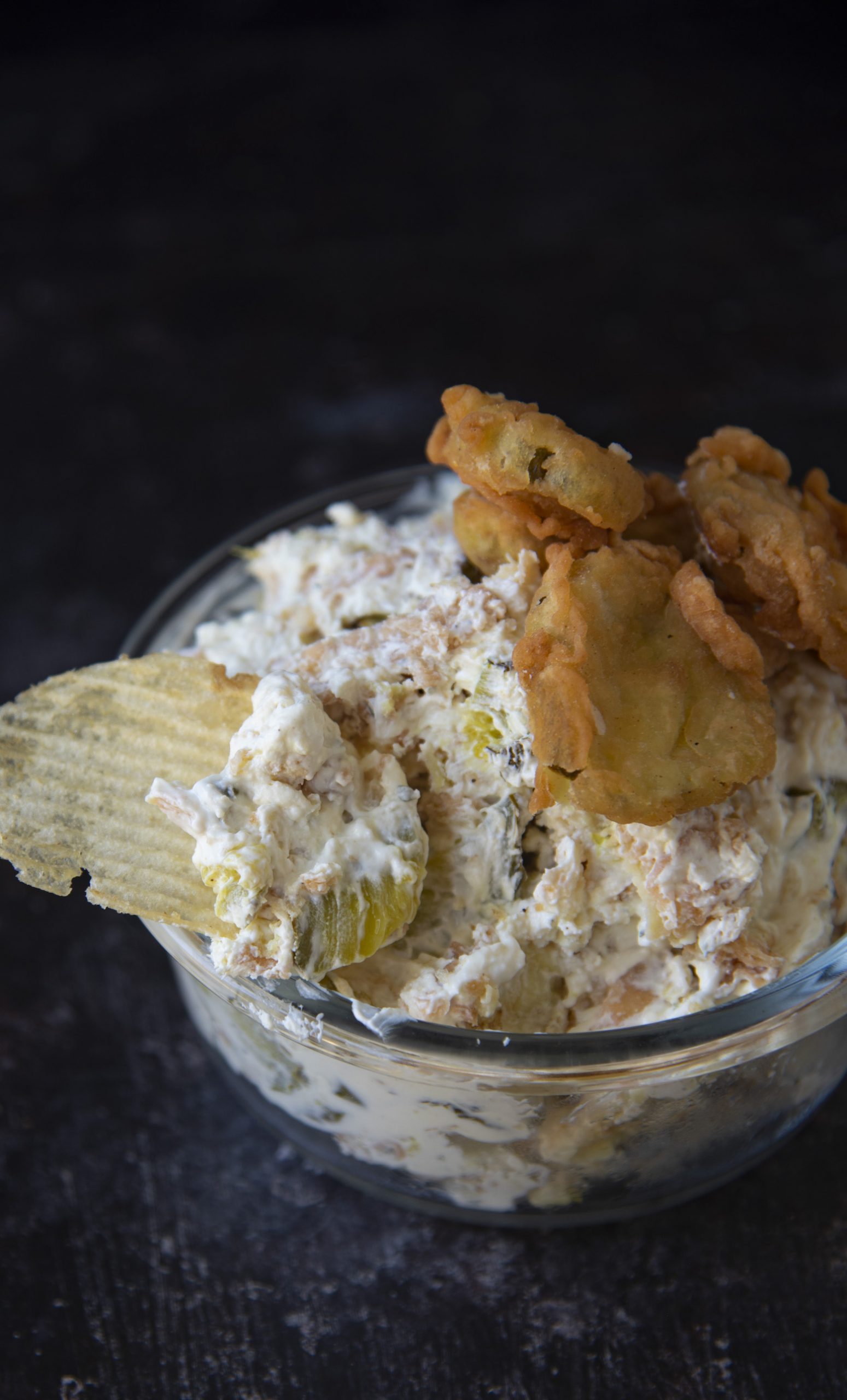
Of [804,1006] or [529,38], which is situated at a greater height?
[529,38]

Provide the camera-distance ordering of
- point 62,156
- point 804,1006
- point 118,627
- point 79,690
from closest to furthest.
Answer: point 804,1006
point 79,690
point 118,627
point 62,156

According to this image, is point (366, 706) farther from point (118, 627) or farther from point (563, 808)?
point (118, 627)

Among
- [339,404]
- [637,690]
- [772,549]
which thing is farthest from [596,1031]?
[339,404]

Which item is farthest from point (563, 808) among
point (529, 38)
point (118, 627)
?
point (529, 38)

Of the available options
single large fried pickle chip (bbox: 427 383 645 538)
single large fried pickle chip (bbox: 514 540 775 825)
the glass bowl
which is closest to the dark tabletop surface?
the glass bowl

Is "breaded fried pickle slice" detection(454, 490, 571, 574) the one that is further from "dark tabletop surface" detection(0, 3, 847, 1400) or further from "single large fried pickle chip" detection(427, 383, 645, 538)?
"dark tabletop surface" detection(0, 3, 847, 1400)

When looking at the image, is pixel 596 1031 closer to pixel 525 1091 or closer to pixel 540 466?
pixel 525 1091

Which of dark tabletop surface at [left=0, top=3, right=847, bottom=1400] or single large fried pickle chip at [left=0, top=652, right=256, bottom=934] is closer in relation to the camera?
single large fried pickle chip at [left=0, top=652, right=256, bottom=934]
